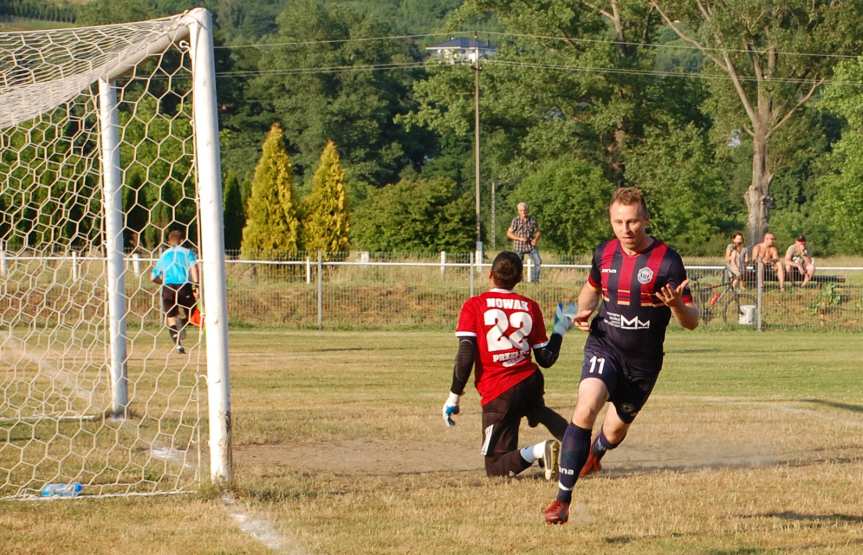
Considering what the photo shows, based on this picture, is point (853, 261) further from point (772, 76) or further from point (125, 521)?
point (125, 521)

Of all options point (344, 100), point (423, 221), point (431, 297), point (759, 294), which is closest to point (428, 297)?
point (431, 297)

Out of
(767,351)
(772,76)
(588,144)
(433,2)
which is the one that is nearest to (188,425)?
(767,351)

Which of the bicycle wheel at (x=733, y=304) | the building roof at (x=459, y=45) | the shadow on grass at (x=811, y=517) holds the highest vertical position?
the building roof at (x=459, y=45)

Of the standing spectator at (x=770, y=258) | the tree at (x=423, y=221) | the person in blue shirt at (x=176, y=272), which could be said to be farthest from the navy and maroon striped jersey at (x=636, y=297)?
the tree at (x=423, y=221)

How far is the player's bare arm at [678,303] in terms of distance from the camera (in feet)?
20.5

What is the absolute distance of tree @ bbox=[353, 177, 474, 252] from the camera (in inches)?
1622

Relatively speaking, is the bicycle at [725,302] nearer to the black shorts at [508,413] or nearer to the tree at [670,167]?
the black shorts at [508,413]

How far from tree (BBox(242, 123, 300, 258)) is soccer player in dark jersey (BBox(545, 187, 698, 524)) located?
2749cm

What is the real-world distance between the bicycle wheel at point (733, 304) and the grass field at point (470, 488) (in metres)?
12.0

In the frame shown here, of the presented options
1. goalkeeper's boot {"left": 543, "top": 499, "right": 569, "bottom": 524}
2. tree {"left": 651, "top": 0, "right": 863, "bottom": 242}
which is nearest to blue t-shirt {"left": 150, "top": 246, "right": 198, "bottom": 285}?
goalkeeper's boot {"left": 543, "top": 499, "right": 569, "bottom": 524}

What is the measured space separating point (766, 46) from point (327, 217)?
18933 millimetres

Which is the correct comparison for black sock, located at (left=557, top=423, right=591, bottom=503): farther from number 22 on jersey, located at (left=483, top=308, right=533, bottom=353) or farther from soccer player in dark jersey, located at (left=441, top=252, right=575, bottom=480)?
number 22 on jersey, located at (left=483, top=308, right=533, bottom=353)

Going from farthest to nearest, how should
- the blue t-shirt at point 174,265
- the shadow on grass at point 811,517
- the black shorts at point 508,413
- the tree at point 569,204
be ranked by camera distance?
the tree at point 569,204 < the blue t-shirt at point 174,265 < the black shorts at point 508,413 < the shadow on grass at point 811,517

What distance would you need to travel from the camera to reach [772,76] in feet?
149
